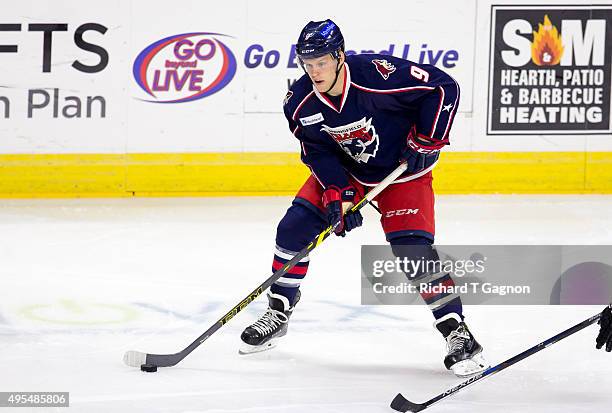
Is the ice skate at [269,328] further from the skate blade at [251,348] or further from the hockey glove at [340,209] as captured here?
the hockey glove at [340,209]

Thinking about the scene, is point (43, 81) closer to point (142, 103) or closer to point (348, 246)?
point (142, 103)

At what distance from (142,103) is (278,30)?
86cm

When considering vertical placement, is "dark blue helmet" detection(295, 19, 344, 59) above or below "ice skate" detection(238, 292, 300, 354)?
above

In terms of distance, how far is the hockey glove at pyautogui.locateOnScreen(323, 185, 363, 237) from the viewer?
354 centimetres

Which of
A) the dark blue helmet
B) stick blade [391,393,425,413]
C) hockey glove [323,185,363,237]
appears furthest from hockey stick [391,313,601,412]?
the dark blue helmet

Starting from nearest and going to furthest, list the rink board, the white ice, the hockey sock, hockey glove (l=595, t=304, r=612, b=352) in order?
hockey glove (l=595, t=304, r=612, b=352), the white ice, the hockey sock, the rink board

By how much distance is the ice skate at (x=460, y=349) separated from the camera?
3436 mm

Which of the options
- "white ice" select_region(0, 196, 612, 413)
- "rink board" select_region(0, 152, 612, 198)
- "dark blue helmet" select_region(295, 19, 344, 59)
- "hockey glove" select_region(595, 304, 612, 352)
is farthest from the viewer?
"rink board" select_region(0, 152, 612, 198)

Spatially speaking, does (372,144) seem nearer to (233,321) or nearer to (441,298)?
(441,298)

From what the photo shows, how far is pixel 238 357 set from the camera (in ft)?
12.0

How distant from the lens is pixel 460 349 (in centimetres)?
346

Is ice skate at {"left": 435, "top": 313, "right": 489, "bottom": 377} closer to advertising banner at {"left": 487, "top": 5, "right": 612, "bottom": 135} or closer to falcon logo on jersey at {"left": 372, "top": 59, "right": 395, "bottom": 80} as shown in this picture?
falcon logo on jersey at {"left": 372, "top": 59, "right": 395, "bottom": 80}

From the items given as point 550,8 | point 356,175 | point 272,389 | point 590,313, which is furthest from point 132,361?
point 550,8

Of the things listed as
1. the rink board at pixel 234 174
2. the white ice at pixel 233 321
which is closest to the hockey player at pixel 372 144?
the white ice at pixel 233 321
